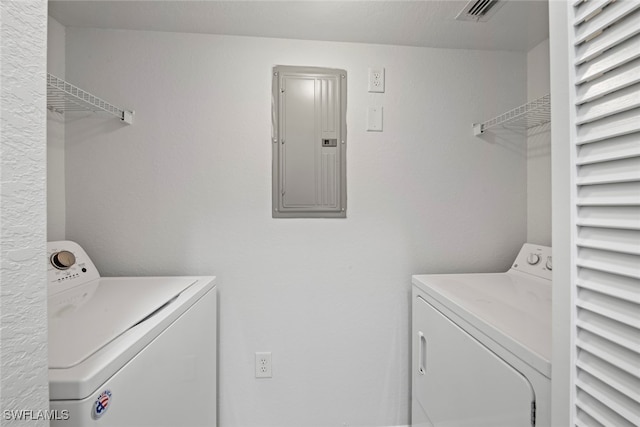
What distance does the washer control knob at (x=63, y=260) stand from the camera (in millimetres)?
1245

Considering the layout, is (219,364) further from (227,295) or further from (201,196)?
(201,196)

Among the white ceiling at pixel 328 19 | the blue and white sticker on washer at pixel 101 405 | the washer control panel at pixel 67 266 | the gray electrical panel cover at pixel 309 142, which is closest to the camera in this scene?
the blue and white sticker on washer at pixel 101 405

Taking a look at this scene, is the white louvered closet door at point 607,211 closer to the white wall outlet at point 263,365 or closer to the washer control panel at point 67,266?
the white wall outlet at point 263,365

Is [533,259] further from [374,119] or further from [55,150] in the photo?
[55,150]

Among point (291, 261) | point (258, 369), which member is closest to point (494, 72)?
point (291, 261)

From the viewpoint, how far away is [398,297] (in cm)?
161

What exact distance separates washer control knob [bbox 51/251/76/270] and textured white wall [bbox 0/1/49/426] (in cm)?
105

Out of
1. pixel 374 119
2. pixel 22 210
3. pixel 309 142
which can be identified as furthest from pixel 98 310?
pixel 374 119

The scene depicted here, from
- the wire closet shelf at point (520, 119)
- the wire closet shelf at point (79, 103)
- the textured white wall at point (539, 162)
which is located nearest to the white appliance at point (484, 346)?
the textured white wall at point (539, 162)

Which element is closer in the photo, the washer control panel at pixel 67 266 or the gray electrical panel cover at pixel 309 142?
the washer control panel at pixel 67 266

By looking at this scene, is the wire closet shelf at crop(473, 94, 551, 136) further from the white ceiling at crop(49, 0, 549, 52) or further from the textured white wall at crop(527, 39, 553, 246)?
the white ceiling at crop(49, 0, 549, 52)

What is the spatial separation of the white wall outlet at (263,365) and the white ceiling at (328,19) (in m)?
1.73

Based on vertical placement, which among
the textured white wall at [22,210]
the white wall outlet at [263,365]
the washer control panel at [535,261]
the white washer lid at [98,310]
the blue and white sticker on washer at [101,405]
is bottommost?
the white wall outlet at [263,365]

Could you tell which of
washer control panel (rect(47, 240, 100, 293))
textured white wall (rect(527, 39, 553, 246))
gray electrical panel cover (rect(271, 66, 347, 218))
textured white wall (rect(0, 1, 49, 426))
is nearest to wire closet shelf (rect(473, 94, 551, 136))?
textured white wall (rect(527, 39, 553, 246))
